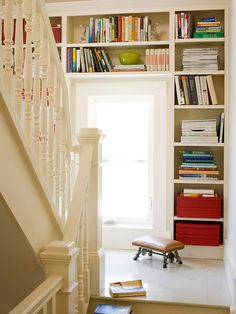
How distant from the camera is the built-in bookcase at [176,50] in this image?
394 centimetres

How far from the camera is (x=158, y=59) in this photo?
4.04 metres

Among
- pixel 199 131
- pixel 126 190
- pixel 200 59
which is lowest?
pixel 126 190

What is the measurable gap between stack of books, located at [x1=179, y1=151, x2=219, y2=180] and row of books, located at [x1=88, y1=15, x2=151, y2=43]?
1219mm

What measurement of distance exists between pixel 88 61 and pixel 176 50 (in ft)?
2.89

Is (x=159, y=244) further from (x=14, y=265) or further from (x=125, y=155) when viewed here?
(x=14, y=265)

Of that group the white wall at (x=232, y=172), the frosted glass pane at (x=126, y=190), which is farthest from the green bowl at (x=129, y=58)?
the frosted glass pane at (x=126, y=190)

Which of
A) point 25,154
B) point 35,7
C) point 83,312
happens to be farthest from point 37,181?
point 83,312

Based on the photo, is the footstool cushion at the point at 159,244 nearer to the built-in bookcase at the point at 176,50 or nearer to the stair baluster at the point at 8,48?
the built-in bookcase at the point at 176,50

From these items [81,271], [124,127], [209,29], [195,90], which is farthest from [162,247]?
[209,29]

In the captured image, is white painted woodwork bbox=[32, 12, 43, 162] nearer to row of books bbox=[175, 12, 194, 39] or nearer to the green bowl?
the green bowl

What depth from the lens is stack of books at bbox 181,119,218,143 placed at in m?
3.93

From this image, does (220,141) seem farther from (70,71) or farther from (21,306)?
(21,306)

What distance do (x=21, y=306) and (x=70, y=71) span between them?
2887mm

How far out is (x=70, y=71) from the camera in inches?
164
